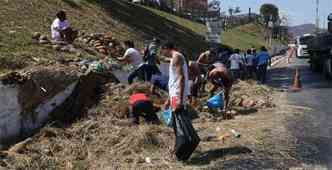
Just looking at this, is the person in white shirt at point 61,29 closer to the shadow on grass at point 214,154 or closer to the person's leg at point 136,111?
the person's leg at point 136,111

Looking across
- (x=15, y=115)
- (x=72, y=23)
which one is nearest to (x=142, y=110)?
(x=15, y=115)

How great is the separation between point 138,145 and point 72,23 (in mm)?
11994

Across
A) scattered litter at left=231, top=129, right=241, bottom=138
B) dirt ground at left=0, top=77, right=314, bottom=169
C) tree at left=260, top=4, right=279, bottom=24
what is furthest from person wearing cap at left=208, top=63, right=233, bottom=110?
tree at left=260, top=4, right=279, bottom=24

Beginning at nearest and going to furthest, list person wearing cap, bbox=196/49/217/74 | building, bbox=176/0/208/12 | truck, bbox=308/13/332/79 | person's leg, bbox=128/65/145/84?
person's leg, bbox=128/65/145/84 < person wearing cap, bbox=196/49/217/74 < truck, bbox=308/13/332/79 < building, bbox=176/0/208/12

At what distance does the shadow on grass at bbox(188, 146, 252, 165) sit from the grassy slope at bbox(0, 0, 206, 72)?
507 cm

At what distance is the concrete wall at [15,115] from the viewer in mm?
10234

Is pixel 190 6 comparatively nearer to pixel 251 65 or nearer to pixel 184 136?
pixel 251 65

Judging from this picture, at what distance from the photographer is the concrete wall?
33.6ft

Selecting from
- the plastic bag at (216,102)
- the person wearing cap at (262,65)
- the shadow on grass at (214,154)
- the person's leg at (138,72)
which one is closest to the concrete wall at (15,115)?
the person's leg at (138,72)

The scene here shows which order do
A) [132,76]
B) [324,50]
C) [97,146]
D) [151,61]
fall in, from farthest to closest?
1. [324,50]
2. [151,61]
3. [132,76]
4. [97,146]

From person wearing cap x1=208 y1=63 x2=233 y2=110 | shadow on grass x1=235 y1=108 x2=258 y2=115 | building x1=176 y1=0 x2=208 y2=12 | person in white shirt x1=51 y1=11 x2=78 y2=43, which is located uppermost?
building x1=176 y1=0 x2=208 y2=12

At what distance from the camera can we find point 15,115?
10555 millimetres

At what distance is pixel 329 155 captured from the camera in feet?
30.0

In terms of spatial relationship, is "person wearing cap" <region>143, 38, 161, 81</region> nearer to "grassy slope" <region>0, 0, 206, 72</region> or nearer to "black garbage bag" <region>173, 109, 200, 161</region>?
"grassy slope" <region>0, 0, 206, 72</region>
